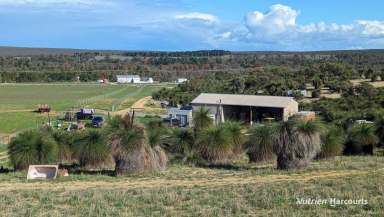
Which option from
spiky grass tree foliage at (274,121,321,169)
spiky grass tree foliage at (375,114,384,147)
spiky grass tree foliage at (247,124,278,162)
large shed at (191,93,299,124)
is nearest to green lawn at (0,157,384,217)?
spiky grass tree foliage at (274,121,321,169)

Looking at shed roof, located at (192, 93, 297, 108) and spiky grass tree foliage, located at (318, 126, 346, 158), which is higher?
spiky grass tree foliage, located at (318, 126, 346, 158)

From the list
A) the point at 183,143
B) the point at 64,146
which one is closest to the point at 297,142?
the point at 183,143

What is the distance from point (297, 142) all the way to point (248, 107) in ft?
119

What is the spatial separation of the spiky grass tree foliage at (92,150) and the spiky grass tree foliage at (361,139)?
38.1ft

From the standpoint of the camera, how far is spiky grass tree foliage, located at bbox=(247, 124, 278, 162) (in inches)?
842

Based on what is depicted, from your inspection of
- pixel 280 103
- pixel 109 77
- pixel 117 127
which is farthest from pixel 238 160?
pixel 109 77

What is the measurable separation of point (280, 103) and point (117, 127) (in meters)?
35.4

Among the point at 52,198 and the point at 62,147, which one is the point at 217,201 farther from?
the point at 62,147

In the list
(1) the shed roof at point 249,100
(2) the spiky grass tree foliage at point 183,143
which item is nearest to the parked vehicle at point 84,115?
(1) the shed roof at point 249,100

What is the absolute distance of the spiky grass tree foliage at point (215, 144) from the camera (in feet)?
77.9

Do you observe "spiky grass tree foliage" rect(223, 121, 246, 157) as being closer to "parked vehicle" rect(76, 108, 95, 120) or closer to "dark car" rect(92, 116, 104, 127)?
"dark car" rect(92, 116, 104, 127)

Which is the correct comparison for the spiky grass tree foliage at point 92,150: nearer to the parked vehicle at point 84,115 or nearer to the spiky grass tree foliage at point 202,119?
the spiky grass tree foliage at point 202,119

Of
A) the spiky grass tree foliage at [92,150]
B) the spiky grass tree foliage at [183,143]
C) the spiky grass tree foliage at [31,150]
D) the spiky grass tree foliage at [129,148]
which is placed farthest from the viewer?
the spiky grass tree foliage at [183,143]

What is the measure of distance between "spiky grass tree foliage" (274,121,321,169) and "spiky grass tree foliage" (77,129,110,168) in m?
6.34
